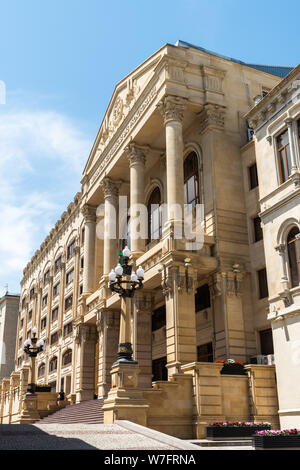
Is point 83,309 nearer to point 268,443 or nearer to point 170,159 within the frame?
point 170,159

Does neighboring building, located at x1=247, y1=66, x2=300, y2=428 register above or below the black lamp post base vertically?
above

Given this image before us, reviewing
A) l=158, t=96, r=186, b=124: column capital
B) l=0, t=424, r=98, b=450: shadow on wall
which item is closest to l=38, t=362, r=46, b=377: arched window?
l=158, t=96, r=186, b=124: column capital

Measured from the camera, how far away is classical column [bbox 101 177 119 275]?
38.1 meters

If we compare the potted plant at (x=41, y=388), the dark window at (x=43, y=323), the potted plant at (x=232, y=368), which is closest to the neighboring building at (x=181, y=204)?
the potted plant at (x=232, y=368)

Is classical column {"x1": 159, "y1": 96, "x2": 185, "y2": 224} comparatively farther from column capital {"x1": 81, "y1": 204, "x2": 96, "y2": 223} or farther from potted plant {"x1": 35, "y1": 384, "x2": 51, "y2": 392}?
potted plant {"x1": 35, "y1": 384, "x2": 51, "y2": 392}

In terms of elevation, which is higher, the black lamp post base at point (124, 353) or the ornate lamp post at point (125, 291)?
the ornate lamp post at point (125, 291)

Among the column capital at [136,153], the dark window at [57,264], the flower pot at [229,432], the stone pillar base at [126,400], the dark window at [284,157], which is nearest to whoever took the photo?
the stone pillar base at [126,400]

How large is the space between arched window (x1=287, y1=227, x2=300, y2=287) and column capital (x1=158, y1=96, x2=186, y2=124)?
35.9 ft

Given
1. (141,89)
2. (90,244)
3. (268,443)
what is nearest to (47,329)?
(90,244)

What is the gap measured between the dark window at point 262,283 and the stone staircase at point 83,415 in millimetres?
10308

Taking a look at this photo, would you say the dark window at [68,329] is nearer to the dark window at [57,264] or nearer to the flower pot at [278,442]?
the dark window at [57,264]

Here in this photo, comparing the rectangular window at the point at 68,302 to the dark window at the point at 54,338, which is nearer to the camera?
the rectangular window at the point at 68,302

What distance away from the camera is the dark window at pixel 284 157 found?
78.8 ft
